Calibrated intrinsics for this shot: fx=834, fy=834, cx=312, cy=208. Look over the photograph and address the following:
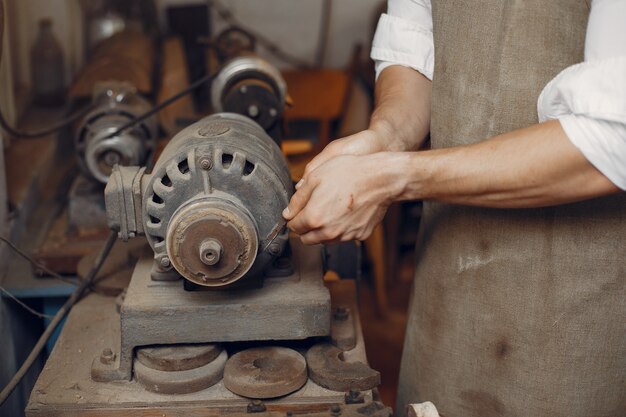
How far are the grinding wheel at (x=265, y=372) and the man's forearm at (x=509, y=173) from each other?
12.8 inches

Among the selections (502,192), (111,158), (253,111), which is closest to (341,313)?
(502,192)

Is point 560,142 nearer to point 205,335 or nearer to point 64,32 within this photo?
point 205,335

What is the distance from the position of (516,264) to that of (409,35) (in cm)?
46

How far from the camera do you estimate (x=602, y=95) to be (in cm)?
109

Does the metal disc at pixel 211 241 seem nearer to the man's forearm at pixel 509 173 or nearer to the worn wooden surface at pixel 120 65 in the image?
the man's forearm at pixel 509 173

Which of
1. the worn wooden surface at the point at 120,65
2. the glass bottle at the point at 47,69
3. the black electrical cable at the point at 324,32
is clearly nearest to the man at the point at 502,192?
the worn wooden surface at the point at 120,65

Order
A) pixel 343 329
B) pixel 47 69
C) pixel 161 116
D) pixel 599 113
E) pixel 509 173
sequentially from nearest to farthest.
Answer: pixel 599 113 < pixel 509 173 < pixel 343 329 < pixel 161 116 < pixel 47 69

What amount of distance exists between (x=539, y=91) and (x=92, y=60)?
5.73ft

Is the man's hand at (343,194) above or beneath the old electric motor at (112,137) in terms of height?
above

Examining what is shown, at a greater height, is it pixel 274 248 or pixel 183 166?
pixel 183 166

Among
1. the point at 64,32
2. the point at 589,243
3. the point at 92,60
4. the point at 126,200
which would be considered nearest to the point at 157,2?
the point at 64,32

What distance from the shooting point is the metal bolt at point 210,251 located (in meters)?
1.23

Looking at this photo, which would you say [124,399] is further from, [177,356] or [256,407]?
[256,407]

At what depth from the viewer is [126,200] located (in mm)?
1335
